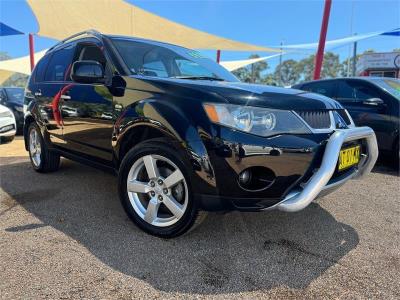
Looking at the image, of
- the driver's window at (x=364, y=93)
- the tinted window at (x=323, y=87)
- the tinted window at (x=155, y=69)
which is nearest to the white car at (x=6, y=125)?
the tinted window at (x=155, y=69)

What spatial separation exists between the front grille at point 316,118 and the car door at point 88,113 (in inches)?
64.3

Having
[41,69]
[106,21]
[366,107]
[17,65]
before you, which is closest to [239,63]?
[106,21]

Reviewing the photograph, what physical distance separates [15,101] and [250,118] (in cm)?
916

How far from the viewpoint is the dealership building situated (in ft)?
80.9

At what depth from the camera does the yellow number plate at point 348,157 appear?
2.61 meters

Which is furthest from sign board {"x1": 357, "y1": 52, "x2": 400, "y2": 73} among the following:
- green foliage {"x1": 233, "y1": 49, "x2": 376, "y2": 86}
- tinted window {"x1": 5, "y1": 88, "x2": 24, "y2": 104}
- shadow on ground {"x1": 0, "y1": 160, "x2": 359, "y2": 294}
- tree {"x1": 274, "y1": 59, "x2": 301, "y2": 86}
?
tree {"x1": 274, "y1": 59, "x2": 301, "y2": 86}

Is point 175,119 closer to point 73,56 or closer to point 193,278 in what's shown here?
point 193,278

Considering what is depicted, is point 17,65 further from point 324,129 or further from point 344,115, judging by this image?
point 324,129

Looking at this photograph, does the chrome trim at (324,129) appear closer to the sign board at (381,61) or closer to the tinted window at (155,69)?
the tinted window at (155,69)

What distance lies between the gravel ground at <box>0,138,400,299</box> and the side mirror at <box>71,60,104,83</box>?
1.26 meters

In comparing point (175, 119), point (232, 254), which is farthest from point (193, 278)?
point (175, 119)

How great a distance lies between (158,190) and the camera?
2742 millimetres

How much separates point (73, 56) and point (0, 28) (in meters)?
10.6

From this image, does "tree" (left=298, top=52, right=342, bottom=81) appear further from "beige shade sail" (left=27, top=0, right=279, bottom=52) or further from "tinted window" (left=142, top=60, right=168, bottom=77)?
"tinted window" (left=142, top=60, right=168, bottom=77)
